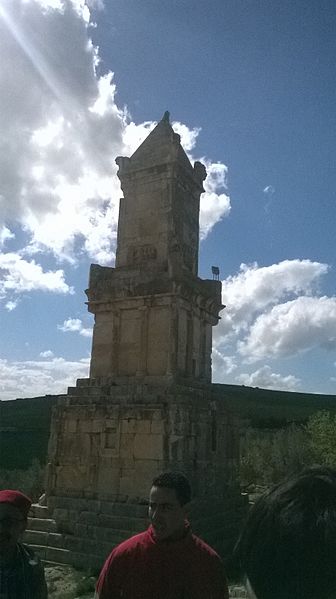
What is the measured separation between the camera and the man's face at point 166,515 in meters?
3.18

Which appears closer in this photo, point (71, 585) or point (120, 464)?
point (71, 585)

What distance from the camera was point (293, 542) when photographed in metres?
1.74

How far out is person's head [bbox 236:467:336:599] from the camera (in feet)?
5.55

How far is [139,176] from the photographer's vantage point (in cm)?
1386

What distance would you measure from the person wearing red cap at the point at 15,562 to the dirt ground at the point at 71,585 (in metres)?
5.67

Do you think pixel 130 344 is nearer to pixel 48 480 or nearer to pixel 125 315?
pixel 125 315

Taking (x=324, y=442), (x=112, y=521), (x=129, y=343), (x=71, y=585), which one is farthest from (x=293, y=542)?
(x=324, y=442)

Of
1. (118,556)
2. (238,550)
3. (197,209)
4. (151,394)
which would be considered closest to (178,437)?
(151,394)

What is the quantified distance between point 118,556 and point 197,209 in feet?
39.8

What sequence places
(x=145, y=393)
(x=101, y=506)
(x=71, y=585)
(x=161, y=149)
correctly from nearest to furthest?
1. (x=71, y=585)
2. (x=101, y=506)
3. (x=145, y=393)
4. (x=161, y=149)

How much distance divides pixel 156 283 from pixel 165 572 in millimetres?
9697

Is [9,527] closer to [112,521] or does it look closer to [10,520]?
[10,520]

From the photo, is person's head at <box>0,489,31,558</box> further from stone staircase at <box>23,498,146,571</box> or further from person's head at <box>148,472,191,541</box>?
stone staircase at <box>23,498,146,571</box>

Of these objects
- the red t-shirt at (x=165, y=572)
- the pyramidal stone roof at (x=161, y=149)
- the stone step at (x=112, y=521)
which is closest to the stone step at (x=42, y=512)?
the stone step at (x=112, y=521)
